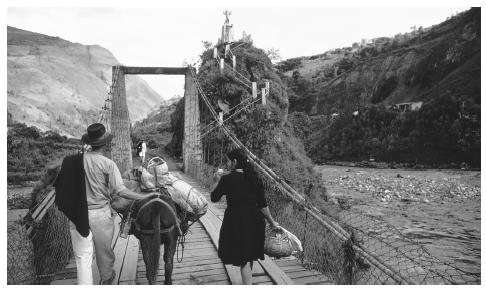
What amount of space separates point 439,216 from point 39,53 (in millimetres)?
97720

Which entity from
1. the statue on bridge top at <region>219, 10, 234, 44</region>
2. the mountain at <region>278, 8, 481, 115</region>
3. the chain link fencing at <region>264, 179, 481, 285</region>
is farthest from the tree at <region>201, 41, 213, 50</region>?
the mountain at <region>278, 8, 481, 115</region>

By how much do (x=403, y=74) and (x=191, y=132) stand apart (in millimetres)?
38144

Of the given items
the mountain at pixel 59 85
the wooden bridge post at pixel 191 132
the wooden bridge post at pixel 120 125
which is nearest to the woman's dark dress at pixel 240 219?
the wooden bridge post at pixel 191 132

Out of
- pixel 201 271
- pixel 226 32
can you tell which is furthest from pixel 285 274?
pixel 226 32

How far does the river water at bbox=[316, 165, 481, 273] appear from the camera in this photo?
9.13 metres

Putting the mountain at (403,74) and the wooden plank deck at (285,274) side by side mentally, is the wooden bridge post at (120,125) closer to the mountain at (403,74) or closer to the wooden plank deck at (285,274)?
the wooden plank deck at (285,274)

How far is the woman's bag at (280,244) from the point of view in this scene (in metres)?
3.28

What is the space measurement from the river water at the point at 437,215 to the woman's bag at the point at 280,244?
260 inches

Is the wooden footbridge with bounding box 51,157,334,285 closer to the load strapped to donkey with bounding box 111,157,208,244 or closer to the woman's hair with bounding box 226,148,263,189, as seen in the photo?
the load strapped to donkey with bounding box 111,157,208,244

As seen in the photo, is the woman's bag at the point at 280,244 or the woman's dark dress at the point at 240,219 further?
the woman's bag at the point at 280,244

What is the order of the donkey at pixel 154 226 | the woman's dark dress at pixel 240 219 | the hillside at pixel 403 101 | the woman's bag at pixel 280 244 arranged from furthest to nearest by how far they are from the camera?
the hillside at pixel 403 101
the woman's bag at pixel 280 244
the woman's dark dress at pixel 240 219
the donkey at pixel 154 226

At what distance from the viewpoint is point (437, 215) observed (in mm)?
12328

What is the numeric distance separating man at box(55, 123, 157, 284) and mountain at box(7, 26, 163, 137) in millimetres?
32369

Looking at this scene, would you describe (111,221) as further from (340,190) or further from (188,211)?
(340,190)
